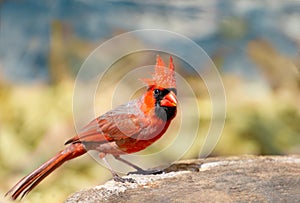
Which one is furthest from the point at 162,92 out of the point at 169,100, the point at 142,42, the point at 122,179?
the point at 142,42

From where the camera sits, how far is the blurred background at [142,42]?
3.46m

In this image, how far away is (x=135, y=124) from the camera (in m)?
1.78

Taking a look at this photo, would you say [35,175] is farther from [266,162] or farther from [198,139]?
[198,139]

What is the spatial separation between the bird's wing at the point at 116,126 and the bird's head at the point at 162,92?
0.05 metres

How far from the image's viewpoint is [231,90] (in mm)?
3619

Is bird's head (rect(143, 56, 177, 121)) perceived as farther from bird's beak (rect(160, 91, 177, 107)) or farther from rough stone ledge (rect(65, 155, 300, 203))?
rough stone ledge (rect(65, 155, 300, 203))

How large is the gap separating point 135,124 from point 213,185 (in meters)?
0.28

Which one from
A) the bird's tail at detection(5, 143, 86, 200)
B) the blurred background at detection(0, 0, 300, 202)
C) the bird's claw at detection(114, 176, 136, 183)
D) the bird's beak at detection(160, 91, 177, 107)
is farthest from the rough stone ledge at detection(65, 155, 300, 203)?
the blurred background at detection(0, 0, 300, 202)

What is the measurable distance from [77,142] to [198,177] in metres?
0.37

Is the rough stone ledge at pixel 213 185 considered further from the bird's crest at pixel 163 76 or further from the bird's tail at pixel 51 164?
the bird's crest at pixel 163 76

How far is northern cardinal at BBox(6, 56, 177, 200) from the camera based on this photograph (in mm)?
1764

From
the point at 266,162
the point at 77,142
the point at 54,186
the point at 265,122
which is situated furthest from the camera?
the point at 265,122

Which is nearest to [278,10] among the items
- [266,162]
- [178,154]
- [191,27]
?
[191,27]

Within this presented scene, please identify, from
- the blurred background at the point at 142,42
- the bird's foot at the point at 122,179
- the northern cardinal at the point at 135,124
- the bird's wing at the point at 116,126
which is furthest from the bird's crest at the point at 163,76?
the blurred background at the point at 142,42
